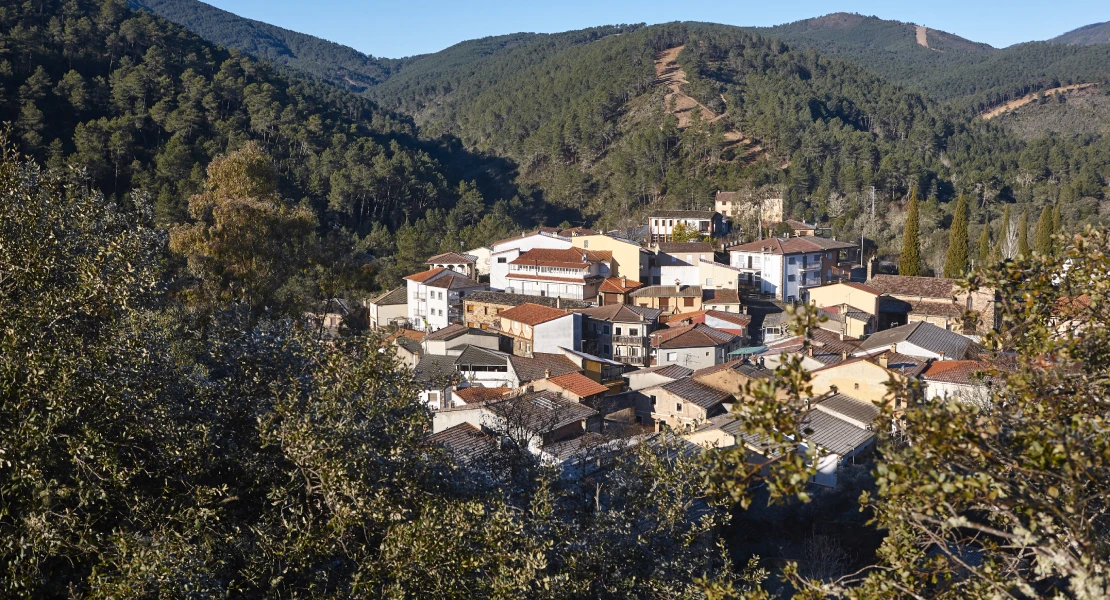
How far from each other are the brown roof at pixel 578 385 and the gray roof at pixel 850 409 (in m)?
5.94

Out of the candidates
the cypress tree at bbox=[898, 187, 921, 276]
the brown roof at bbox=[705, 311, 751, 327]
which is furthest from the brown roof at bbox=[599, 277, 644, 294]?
the cypress tree at bbox=[898, 187, 921, 276]

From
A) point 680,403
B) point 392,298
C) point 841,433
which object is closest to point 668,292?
point 392,298

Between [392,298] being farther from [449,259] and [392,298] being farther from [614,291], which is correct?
[614,291]

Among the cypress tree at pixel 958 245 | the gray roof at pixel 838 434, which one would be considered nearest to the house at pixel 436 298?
the gray roof at pixel 838 434

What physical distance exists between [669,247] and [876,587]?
3975 centimetres

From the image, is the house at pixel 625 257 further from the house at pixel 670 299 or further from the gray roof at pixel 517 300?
the gray roof at pixel 517 300

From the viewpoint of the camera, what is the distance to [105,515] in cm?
552

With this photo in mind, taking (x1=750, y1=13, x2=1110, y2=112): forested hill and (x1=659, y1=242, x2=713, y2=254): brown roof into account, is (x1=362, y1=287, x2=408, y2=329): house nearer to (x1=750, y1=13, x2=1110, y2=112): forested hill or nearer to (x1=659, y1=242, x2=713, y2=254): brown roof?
(x1=659, y1=242, x2=713, y2=254): brown roof

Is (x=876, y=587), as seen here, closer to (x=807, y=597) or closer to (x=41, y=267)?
(x=807, y=597)

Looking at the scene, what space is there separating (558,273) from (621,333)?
25.0ft

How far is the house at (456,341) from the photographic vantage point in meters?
28.1

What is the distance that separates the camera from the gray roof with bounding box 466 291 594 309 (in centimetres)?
3425

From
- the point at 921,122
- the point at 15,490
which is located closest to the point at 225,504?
the point at 15,490

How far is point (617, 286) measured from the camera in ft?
123
